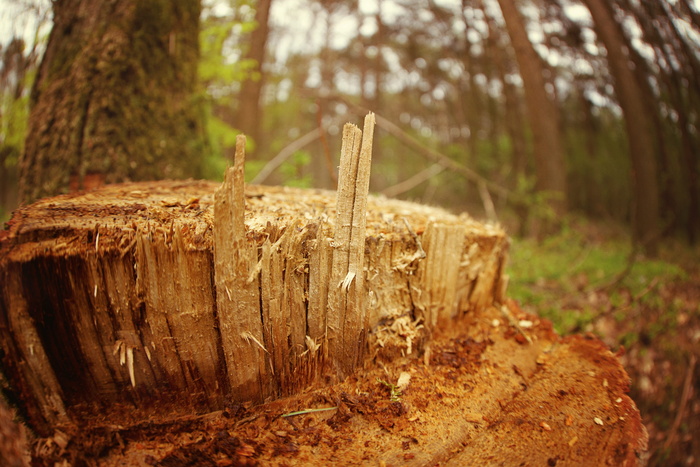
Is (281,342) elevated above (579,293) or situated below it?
above

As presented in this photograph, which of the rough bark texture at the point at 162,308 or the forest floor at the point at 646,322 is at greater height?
the rough bark texture at the point at 162,308

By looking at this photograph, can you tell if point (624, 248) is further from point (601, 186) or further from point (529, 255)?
point (601, 186)

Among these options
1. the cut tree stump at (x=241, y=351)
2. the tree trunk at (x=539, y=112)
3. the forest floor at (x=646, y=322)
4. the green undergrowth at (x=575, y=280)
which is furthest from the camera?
the tree trunk at (x=539, y=112)

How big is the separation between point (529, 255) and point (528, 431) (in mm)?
5058

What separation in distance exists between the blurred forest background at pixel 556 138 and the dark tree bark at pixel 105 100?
7cm

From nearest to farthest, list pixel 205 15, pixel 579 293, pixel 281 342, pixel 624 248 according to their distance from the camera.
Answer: pixel 281 342 → pixel 579 293 → pixel 205 15 → pixel 624 248

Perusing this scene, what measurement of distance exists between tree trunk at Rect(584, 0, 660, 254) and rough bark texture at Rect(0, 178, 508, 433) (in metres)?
7.16

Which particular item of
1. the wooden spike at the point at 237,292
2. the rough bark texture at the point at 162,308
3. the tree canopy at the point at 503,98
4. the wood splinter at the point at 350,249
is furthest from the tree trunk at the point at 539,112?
the wooden spike at the point at 237,292

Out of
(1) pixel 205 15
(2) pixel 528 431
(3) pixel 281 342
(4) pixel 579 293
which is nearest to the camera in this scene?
(2) pixel 528 431

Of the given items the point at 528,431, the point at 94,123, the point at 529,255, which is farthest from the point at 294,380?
the point at 529,255

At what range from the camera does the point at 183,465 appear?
112 centimetres

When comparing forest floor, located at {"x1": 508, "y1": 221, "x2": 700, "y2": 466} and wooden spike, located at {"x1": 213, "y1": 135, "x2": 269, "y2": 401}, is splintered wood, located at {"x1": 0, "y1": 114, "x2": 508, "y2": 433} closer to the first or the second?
wooden spike, located at {"x1": 213, "y1": 135, "x2": 269, "y2": 401}

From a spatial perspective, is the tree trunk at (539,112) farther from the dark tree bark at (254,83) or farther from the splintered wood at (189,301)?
the splintered wood at (189,301)

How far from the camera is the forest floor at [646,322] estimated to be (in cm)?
348
